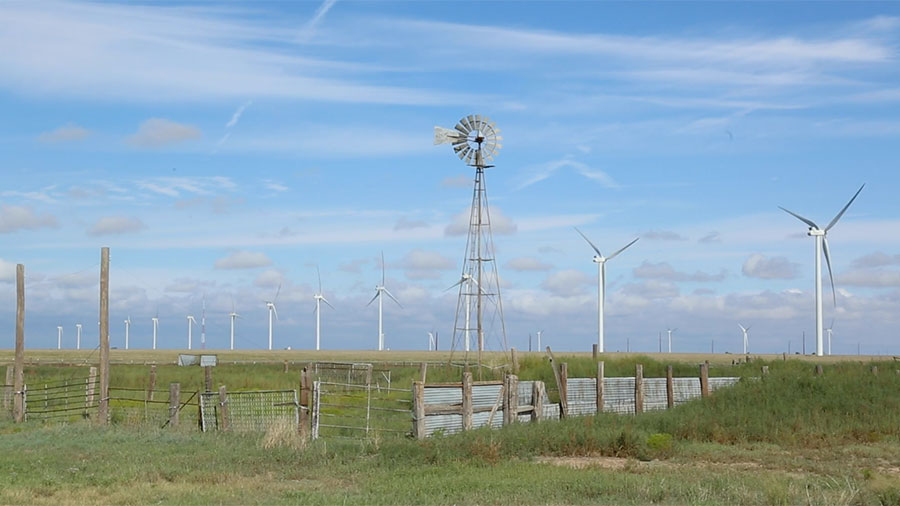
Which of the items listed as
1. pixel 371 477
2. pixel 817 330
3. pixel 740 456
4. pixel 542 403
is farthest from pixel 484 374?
pixel 817 330

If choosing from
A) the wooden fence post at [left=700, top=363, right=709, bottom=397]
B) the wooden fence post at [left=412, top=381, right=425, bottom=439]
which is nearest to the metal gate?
the wooden fence post at [left=412, top=381, right=425, bottom=439]

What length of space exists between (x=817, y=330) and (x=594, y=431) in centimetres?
4643

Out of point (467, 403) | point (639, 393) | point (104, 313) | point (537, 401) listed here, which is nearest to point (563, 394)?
point (537, 401)

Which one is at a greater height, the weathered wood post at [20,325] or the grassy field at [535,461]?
the weathered wood post at [20,325]

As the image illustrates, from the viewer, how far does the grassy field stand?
15.1 metres

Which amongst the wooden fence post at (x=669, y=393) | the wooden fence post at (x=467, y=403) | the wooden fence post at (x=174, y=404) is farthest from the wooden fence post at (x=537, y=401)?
the wooden fence post at (x=174, y=404)

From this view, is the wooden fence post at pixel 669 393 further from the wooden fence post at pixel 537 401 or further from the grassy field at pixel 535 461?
the wooden fence post at pixel 537 401

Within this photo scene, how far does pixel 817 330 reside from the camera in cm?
6334

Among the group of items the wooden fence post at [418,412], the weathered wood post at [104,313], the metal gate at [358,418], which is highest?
the weathered wood post at [104,313]

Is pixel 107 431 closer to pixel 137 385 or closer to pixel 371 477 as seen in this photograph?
pixel 371 477

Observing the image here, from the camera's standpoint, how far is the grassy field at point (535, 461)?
1508 cm

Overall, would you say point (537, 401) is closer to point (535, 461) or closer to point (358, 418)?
point (358, 418)

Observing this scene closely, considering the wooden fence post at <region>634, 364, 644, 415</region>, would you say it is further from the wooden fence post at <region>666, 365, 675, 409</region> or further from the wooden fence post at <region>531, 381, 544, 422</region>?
the wooden fence post at <region>531, 381, 544, 422</region>

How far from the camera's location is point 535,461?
19797mm
